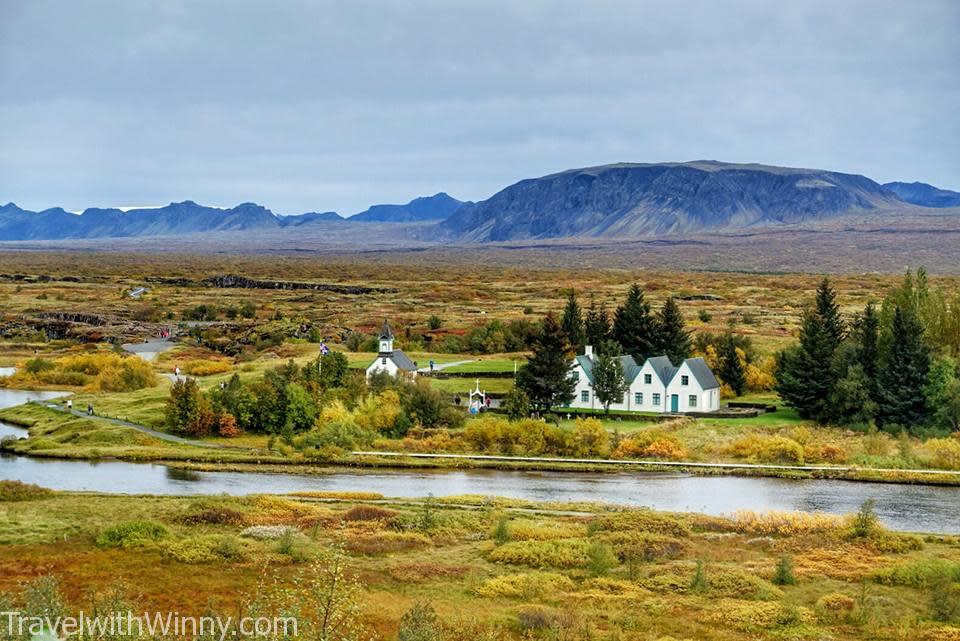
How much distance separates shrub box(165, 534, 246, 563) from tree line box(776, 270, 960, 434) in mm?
40790

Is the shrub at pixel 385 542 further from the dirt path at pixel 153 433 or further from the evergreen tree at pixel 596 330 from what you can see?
the evergreen tree at pixel 596 330

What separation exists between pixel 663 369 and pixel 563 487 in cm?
2018

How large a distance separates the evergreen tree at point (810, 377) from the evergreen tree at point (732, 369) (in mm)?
7370

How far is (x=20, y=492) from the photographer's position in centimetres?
4262

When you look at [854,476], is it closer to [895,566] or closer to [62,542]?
[895,566]

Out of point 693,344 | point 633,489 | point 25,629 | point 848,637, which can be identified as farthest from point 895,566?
point 693,344

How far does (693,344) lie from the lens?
79.1 m

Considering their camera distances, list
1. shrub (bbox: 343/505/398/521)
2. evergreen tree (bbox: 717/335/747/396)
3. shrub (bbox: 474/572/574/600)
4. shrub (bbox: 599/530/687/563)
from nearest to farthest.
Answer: shrub (bbox: 474/572/574/600)
shrub (bbox: 599/530/687/563)
shrub (bbox: 343/505/398/521)
evergreen tree (bbox: 717/335/747/396)

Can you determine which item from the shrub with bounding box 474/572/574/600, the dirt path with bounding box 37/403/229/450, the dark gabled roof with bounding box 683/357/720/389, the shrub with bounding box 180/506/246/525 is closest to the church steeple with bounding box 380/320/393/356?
the dirt path with bounding box 37/403/229/450

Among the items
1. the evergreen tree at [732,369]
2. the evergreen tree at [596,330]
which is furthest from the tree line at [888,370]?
the evergreen tree at [596,330]

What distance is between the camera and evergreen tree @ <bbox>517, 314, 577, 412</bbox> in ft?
211

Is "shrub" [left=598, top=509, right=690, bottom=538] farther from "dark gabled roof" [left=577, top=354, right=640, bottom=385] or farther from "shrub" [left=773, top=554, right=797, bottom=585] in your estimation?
"dark gabled roof" [left=577, top=354, right=640, bottom=385]

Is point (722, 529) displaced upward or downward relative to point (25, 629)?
Result: downward

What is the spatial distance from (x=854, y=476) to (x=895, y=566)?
19.9m
